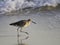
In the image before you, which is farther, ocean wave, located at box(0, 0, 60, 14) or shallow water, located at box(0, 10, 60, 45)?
ocean wave, located at box(0, 0, 60, 14)

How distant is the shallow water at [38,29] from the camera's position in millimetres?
1859

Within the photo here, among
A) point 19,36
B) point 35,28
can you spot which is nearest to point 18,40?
point 19,36

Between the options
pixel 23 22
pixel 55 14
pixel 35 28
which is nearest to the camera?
pixel 23 22

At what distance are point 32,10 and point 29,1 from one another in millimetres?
91

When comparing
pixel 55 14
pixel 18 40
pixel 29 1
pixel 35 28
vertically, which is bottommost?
pixel 18 40

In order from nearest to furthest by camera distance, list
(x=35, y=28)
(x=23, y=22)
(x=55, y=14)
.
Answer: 1. (x=23, y=22)
2. (x=35, y=28)
3. (x=55, y=14)

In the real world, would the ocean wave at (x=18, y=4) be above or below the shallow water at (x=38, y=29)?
above

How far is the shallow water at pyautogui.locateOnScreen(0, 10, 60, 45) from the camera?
1.86 meters

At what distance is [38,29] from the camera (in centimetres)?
199

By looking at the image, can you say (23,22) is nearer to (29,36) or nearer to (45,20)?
(29,36)

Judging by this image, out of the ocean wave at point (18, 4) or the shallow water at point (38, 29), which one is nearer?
the shallow water at point (38, 29)

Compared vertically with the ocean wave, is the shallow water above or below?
below

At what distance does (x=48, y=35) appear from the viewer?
1.92 metres

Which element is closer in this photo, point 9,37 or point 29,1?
point 9,37
